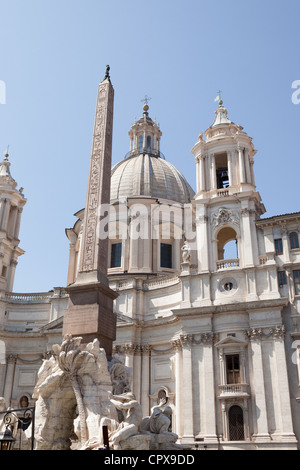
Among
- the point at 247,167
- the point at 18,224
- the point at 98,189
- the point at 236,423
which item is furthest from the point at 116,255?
the point at 98,189

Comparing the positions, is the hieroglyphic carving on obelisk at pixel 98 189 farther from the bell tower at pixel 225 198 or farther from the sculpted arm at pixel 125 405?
the bell tower at pixel 225 198

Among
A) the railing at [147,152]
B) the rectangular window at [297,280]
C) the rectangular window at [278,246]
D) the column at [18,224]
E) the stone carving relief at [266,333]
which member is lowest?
the stone carving relief at [266,333]

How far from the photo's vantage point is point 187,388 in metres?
30.5

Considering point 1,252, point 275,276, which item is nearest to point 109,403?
point 275,276

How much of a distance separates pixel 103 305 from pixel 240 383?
15667 mm

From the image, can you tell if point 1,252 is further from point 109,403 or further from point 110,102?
point 109,403

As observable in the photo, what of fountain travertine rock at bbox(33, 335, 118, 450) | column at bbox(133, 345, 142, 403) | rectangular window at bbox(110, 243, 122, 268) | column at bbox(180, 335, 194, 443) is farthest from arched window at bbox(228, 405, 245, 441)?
rectangular window at bbox(110, 243, 122, 268)

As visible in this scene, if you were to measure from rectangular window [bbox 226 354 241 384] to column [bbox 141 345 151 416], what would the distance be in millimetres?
6483

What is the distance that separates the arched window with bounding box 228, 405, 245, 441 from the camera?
28548 millimetres

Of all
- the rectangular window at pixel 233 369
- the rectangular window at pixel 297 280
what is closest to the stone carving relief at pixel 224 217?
the rectangular window at pixel 297 280

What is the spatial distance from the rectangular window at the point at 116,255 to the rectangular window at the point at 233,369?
1540cm

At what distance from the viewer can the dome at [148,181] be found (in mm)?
46312

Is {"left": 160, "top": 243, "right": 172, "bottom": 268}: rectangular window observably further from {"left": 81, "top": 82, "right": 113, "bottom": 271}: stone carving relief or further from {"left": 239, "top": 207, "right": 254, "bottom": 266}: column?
{"left": 81, "top": 82, "right": 113, "bottom": 271}: stone carving relief

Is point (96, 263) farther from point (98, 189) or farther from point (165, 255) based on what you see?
point (165, 255)
